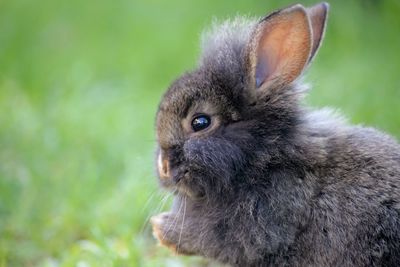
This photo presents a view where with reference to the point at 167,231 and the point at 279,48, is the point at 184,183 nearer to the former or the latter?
the point at 167,231

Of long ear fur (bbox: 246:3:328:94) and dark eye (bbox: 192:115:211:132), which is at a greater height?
long ear fur (bbox: 246:3:328:94)

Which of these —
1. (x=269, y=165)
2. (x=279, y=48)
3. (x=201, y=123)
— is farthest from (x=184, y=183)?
(x=279, y=48)

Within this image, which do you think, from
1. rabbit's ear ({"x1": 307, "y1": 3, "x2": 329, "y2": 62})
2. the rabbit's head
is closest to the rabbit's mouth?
the rabbit's head

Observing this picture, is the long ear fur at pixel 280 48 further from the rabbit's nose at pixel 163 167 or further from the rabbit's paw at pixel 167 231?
the rabbit's paw at pixel 167 231

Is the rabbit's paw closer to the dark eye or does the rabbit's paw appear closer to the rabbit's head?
the rabbit's head

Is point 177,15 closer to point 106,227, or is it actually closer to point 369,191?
point 106,227

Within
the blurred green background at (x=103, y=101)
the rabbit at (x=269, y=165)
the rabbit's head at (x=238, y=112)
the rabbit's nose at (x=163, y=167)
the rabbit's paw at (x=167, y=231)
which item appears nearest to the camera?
the rabbit at (x=269, y=165)

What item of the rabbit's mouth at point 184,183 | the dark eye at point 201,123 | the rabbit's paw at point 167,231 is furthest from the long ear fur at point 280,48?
the rabbit's paw at point 167,231
